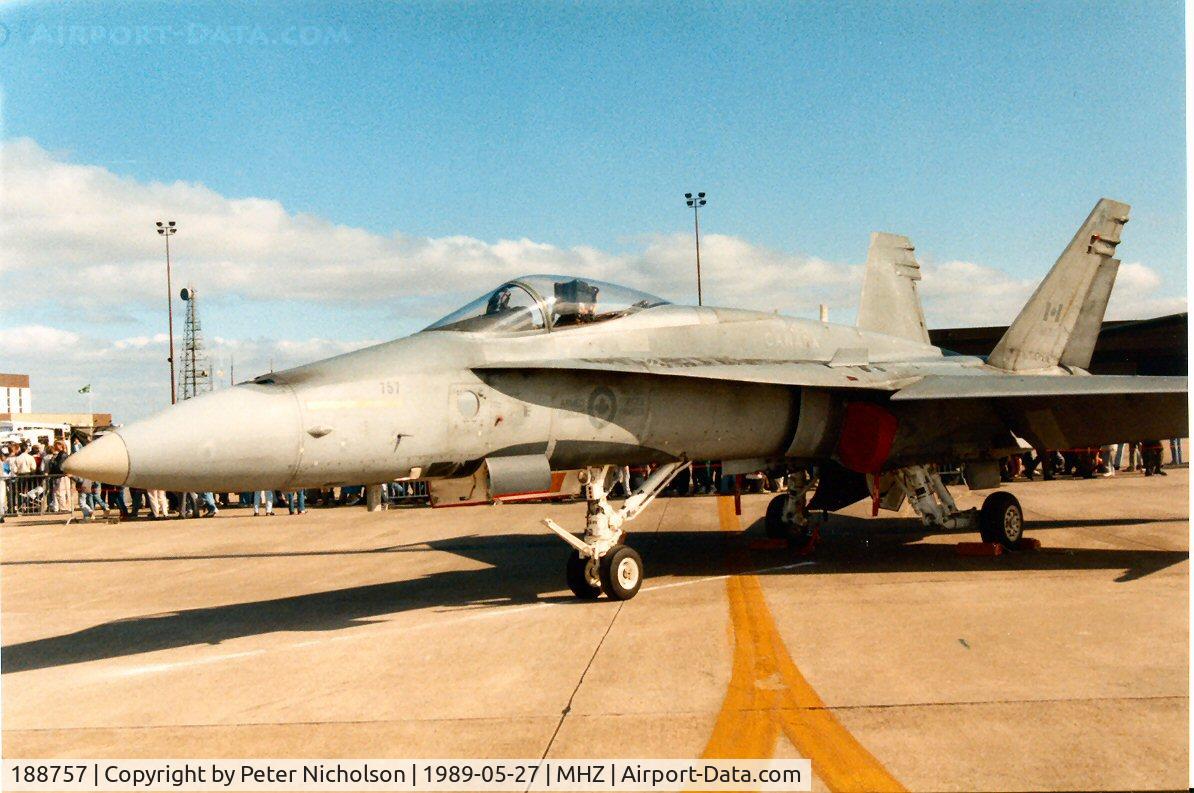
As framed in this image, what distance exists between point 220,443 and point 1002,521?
8469 mm

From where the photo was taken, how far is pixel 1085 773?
12.8ft

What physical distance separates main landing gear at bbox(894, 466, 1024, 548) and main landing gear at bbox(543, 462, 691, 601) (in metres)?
3.81

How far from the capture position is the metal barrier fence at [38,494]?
75.6ft

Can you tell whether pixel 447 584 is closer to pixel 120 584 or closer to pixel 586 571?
pixel 586 571

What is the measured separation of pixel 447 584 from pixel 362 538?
215 inches

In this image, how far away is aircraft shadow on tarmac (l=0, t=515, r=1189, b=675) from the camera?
25.4 ft

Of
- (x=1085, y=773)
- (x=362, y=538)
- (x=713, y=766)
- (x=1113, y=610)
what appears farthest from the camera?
(x=362, y=538)

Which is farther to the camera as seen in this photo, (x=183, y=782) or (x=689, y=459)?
(x=689, y=459)

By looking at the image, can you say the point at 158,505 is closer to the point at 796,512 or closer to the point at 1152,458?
the point at 796,512

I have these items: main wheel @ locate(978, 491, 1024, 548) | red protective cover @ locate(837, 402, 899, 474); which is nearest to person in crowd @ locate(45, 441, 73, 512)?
red protective cover @ locate(837, 402, 899, 474)

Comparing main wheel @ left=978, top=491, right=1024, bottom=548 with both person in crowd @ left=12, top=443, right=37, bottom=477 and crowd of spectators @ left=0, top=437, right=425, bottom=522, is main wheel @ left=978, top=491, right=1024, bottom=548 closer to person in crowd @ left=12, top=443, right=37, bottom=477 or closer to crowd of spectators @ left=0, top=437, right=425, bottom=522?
crowd of spectators @ left=0, top=437, right=425, bottom=522

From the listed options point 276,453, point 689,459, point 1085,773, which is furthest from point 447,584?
point 1085,773

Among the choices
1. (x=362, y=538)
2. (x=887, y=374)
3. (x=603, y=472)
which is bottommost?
(x=362, y=538)

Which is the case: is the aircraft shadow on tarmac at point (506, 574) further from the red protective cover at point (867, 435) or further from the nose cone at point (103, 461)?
the nose cone at point (103, 461)
